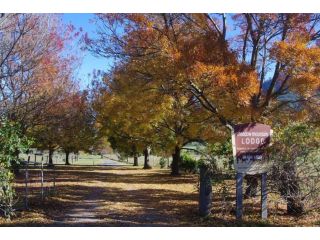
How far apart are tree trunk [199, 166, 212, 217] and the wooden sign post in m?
0.65

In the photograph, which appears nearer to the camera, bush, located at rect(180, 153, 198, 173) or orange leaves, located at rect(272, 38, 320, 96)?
orange leaves, located at rect(272, 38, 320, 96)

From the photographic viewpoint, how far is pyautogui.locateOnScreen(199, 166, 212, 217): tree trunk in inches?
392

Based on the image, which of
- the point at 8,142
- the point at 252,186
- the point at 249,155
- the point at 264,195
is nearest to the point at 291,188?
the point at 264,195

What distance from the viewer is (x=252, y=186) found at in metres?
10.6

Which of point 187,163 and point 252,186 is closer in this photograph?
point 252,186

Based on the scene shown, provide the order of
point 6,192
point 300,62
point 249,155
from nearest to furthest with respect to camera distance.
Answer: point 6,192 < point 249,155 < point 300,62

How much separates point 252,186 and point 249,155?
1.23 metres

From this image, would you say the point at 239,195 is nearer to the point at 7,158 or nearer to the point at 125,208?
the point at 125,208

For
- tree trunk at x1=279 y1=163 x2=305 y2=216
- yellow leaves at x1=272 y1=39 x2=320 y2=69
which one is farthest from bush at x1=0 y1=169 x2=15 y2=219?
yellow leaves at x1=272 y1=39 x2=320 y2=69

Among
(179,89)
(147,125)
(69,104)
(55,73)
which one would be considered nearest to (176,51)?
(179,89)

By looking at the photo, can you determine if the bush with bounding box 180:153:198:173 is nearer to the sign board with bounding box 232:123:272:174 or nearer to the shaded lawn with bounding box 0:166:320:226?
the shaded lawn with bounding box 0:166:320:226

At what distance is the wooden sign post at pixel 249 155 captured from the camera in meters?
9.70

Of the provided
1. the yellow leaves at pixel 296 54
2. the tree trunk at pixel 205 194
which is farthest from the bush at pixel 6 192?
the yellow leaves at pixel 296 54

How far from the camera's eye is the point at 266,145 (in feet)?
32.6
